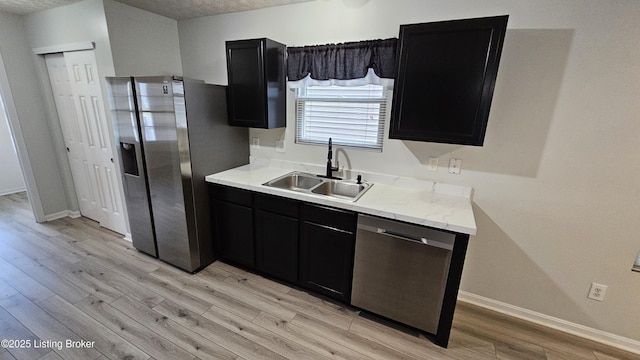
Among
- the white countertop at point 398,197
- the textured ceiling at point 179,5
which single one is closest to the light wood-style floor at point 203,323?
the white countertop at point 398,197

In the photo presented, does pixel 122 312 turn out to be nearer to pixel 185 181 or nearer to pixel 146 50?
pixel 185 181

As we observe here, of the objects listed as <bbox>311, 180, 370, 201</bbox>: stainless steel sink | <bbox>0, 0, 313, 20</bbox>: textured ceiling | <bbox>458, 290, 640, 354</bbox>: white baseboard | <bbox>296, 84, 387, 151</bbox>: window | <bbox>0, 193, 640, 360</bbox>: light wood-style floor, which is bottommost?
<bbox>0, 193, 640, 360</bbox>: light wood-style floor

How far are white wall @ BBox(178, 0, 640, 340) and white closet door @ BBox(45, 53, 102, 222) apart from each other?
9.93 ft

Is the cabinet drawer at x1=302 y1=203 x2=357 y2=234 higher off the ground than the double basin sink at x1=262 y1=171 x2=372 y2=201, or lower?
lower

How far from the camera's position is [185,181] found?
89.1 inches

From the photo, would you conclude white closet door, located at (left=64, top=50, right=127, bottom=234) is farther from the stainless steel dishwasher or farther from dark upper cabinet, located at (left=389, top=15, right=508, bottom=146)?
dark upper cabinet, located at (left=389, top=15, right=508, bottom=146)

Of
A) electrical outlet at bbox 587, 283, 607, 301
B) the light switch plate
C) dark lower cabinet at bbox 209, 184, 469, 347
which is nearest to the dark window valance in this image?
the light switch plate

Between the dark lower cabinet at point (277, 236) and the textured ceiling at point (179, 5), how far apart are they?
5.85 feet

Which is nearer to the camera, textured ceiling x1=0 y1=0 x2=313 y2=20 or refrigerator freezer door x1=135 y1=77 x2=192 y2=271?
refrigerator freezer door x1=135 y1=77 x2=192 y2=271

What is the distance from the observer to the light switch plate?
6.74 ft

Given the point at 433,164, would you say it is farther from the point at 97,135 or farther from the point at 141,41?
the point at 97,135

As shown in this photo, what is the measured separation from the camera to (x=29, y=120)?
3148mm

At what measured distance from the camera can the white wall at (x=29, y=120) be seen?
115 inches

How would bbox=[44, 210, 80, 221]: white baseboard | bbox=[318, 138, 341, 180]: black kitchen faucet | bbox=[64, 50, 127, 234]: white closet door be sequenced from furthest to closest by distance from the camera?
bbox=[44, 210, 80, 221]: white baseboard, bbox=[64, 50, 127, 234]: white closet door, bbox=[318, 138, 341, 180]: black kitchen faucet
